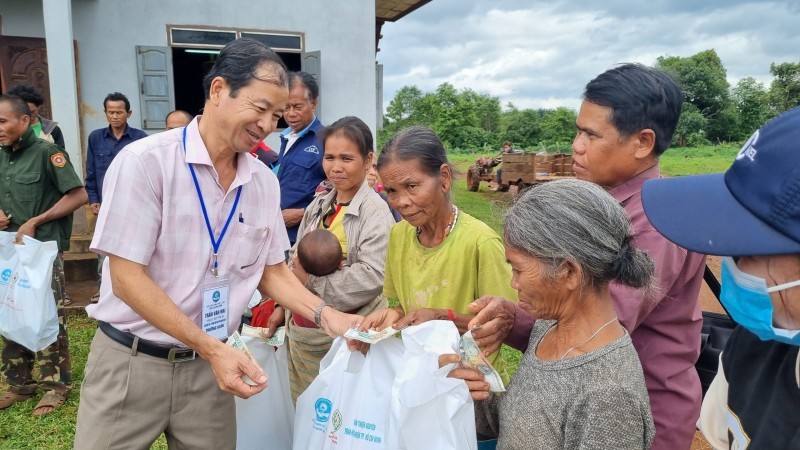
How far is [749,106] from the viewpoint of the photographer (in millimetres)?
39500

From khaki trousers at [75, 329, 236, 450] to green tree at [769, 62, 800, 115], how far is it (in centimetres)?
3992

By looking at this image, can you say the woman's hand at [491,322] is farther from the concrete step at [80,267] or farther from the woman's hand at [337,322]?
the concrete step at [80,267]

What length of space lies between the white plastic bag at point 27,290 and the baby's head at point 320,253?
2100 mm

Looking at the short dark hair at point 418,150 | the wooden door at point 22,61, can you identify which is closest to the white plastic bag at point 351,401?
the short dark hair at point 418,150

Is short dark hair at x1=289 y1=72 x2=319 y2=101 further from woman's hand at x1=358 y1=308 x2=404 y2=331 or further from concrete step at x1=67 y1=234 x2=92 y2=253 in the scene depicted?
concrete step at x1=67 y1=234 x2=92 y2=253

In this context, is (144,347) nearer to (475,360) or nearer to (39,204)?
(475,360)

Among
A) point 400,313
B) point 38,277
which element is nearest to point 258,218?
point 400,313

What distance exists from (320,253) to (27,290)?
2311 mm

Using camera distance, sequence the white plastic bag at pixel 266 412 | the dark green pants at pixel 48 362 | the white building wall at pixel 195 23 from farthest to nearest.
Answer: the white building wall at pixel 195 23 → the dark green pants at pixel 48 362 → the white plastic bag at pixel 266 412

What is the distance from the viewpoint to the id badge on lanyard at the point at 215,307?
1897 millimetres

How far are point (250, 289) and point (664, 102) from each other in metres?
1.55

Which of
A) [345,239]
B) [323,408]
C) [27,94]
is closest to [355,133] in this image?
[345,239]

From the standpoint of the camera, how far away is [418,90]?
63469 millimetres

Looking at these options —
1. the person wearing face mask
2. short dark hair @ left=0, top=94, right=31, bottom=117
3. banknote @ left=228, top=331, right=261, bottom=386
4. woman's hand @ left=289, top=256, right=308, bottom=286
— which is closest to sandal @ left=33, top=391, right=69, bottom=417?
short dark hair @ left=0, top=94, right=31, bottom=117
